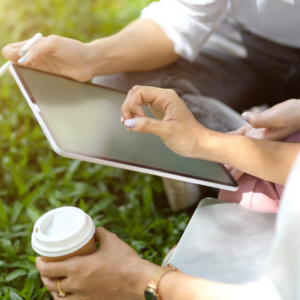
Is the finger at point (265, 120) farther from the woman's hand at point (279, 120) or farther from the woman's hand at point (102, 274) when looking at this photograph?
the woman's hand at point (102, 274)

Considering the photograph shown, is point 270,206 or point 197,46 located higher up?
point 197,46

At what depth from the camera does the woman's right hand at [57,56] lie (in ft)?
3.76

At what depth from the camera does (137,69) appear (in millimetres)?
1544

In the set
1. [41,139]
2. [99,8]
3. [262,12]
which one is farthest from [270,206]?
[99,8]

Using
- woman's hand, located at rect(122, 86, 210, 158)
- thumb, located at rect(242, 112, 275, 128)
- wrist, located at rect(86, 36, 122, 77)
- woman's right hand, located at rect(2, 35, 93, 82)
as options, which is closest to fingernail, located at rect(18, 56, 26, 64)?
woman's right hand, located at rect(2, 35, 93, 82)

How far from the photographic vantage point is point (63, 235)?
0.76 metres

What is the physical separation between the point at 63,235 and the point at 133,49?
0.98 metres

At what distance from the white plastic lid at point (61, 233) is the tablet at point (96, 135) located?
0.51ft

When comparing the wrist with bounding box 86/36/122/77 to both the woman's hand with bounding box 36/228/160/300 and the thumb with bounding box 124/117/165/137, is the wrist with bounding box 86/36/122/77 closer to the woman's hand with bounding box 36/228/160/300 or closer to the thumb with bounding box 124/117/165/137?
the thumb with bounding box 124/117/165/137

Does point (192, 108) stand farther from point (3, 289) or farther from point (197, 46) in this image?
point (3, 289)

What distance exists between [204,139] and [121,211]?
2.81 ft

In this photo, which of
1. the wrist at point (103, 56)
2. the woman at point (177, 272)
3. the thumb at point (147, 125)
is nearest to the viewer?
the woman at point (177, 272)

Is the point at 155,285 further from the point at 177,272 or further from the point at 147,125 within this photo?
the point at 147,125

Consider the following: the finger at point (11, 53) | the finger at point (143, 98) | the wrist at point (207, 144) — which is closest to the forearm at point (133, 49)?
the finger at point (11, 53)
